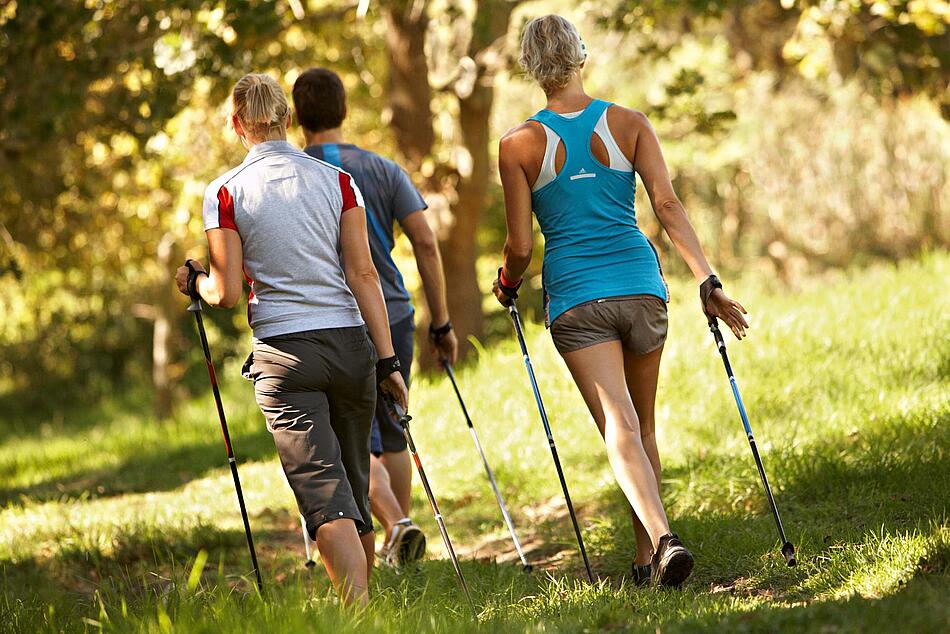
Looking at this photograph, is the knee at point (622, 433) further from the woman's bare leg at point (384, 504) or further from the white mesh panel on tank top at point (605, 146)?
the woman's bare leg at point (384, 504)

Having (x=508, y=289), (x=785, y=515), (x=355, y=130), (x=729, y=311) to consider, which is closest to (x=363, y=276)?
(x=508, y=289)

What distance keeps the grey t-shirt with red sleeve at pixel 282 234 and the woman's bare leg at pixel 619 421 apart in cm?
98

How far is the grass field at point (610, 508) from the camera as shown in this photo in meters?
3.84

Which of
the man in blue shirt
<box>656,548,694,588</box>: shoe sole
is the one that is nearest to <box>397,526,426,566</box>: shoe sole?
the man in blue shirt

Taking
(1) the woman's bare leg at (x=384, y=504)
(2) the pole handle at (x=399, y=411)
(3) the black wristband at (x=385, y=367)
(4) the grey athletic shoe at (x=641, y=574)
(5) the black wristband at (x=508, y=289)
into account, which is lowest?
(4) the grey athletic shoe at (x=641, y=574)

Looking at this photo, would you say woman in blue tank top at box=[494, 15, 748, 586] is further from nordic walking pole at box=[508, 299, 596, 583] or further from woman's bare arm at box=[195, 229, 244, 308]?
woman's bare arm at box=[195, 229, 244, 308]

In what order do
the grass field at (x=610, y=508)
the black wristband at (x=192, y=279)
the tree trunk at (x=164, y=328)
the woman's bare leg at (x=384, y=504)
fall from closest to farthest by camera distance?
the grass field at (x=610, y=508) → the black wristband at (x=192, y=279) → the woman's bare leg at (x=384, y=504) → the tree trunk at (x=164, y=328)

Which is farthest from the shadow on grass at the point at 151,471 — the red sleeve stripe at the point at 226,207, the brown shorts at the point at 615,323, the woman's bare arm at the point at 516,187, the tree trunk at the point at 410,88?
the brown shorts at the point at 615,323

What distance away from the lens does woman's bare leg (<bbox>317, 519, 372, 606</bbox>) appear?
405cm

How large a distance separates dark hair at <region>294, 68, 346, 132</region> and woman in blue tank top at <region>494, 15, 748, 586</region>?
117 cm

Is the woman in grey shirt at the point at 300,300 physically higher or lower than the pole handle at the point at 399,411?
higher

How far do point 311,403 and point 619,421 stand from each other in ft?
3.92

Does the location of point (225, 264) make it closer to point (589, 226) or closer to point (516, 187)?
point (516, 187)

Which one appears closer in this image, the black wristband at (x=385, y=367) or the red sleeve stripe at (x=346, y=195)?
the red sleeve stripe at (x=346, y=195)
